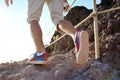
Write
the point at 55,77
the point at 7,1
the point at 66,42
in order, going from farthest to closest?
1. the point at 66,42
2. the point at 7,1
3. the point at 55,77

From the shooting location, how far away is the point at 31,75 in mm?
3209

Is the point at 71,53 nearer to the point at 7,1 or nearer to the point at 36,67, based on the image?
the point at 36,67

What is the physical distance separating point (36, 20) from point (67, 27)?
35 cm

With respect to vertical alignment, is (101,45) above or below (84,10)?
below

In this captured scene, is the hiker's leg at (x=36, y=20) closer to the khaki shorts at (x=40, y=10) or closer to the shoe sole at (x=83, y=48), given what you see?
the khaki shorts at (x=40, y=10)

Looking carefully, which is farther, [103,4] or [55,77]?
[103,4]

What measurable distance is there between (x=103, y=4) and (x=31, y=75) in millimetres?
1474

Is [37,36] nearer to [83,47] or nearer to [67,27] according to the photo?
[67,27]

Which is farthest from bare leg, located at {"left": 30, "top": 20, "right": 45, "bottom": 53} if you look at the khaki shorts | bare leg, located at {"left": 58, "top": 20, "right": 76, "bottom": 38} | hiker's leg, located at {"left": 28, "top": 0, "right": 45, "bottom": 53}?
bare leg, located at {"left": 58, "top": 20, "right": 76, "bottom": 38}

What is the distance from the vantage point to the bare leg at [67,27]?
3.15 meters

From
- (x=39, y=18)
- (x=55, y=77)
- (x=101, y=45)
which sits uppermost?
(x=39, y=18)

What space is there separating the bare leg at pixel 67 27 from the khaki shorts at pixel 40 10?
0.09 m

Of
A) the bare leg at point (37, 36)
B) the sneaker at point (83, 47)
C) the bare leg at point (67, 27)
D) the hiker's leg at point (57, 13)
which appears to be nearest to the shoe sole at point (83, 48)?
the sneaker at point (83, 47)

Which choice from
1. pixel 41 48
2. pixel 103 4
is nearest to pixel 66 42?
pixel 103 4
